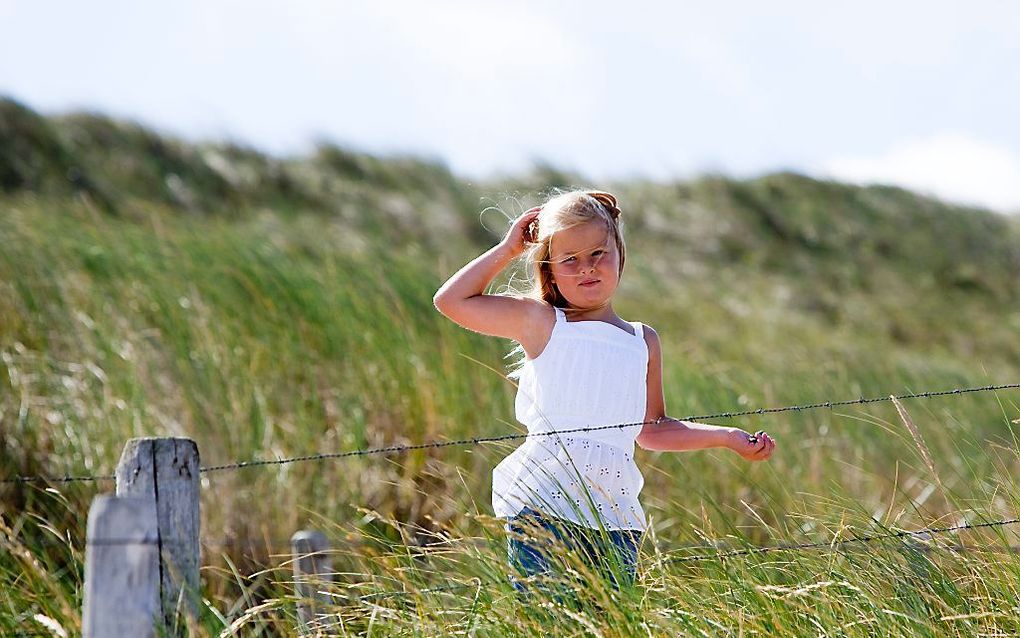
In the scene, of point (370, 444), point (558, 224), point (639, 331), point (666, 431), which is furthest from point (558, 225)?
point (370, 444)

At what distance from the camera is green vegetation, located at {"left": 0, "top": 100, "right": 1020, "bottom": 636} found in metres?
3.05

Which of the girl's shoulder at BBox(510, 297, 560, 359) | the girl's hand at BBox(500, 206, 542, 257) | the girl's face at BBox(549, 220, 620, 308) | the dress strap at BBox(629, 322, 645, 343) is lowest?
the dress strap at BBox(629, 322, 645, 343)

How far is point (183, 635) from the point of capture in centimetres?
302

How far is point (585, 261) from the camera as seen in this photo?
3141 millimetres

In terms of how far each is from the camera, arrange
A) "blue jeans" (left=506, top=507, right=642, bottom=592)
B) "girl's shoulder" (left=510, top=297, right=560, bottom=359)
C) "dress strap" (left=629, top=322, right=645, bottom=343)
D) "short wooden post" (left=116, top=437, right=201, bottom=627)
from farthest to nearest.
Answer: "dress strap" (left=629, top=322, right=645, bottom=343)
"girl's shoulder" (left=510, top=297, right=560, bottom=359)
"short wooden post" (left=116, top=437, right=201, bottom=627)
"blue jeans" (left=506, top=507, right=642, bottom=592)

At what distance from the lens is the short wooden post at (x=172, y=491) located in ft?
9.87

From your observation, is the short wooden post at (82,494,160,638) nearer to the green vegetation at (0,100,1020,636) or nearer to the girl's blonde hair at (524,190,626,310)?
the green vegetation at (0,100,1020,636)

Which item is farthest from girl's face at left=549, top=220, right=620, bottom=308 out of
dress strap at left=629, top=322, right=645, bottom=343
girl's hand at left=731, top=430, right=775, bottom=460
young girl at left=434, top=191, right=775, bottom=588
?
girl's hand at left=731, top=430, right=775, bottom=460

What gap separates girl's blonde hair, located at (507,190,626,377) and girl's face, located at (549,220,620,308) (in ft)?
0.05

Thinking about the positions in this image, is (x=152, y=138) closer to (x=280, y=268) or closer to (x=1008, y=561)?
(x=280, y=268)

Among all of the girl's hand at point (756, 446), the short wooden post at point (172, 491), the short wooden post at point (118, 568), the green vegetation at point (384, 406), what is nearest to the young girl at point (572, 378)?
the girl's hand at point (756, 446)

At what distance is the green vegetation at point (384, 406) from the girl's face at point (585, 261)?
1.97ft

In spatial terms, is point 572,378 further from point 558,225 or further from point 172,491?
point 172,491

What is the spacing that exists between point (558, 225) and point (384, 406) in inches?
130
